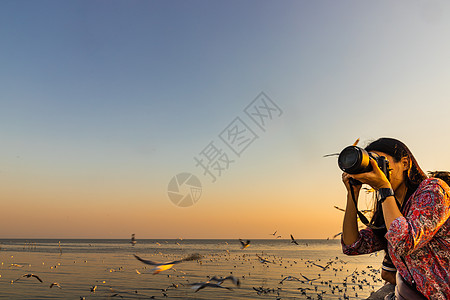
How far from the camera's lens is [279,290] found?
17.6m

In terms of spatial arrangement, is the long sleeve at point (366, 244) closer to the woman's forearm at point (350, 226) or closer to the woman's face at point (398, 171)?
the woman's forearm at point (350, 226)

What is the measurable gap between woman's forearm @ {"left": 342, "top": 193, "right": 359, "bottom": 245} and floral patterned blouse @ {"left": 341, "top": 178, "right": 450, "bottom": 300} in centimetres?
67

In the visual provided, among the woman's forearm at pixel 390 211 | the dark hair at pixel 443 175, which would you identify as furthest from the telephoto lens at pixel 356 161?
the dark hair at pixel 443 175

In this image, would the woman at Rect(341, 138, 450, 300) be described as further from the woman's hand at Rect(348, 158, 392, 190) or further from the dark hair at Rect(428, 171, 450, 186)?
the dark hair at Rect(428, 171, 450, 186)

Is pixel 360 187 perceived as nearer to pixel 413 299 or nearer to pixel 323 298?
pixel 413 299

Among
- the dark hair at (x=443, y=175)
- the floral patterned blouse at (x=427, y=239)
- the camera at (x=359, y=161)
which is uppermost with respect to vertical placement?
the camera at (x=359, y=161)

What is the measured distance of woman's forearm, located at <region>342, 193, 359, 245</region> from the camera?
122 inches

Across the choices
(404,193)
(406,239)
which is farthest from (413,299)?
(404,193)

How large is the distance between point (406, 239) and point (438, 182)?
47 centimetres

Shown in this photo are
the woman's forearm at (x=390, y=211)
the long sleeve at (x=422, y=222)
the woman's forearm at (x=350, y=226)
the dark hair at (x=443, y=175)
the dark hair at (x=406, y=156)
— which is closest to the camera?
the long sleeve at (x=422, y=222)

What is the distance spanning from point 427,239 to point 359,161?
681 millimetres

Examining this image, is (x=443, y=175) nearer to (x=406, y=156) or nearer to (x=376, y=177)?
(x=406, y=156)

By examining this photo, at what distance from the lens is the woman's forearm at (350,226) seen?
310cm

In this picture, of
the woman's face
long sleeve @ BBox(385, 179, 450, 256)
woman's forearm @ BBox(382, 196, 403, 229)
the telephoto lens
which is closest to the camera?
the telephoto lens
